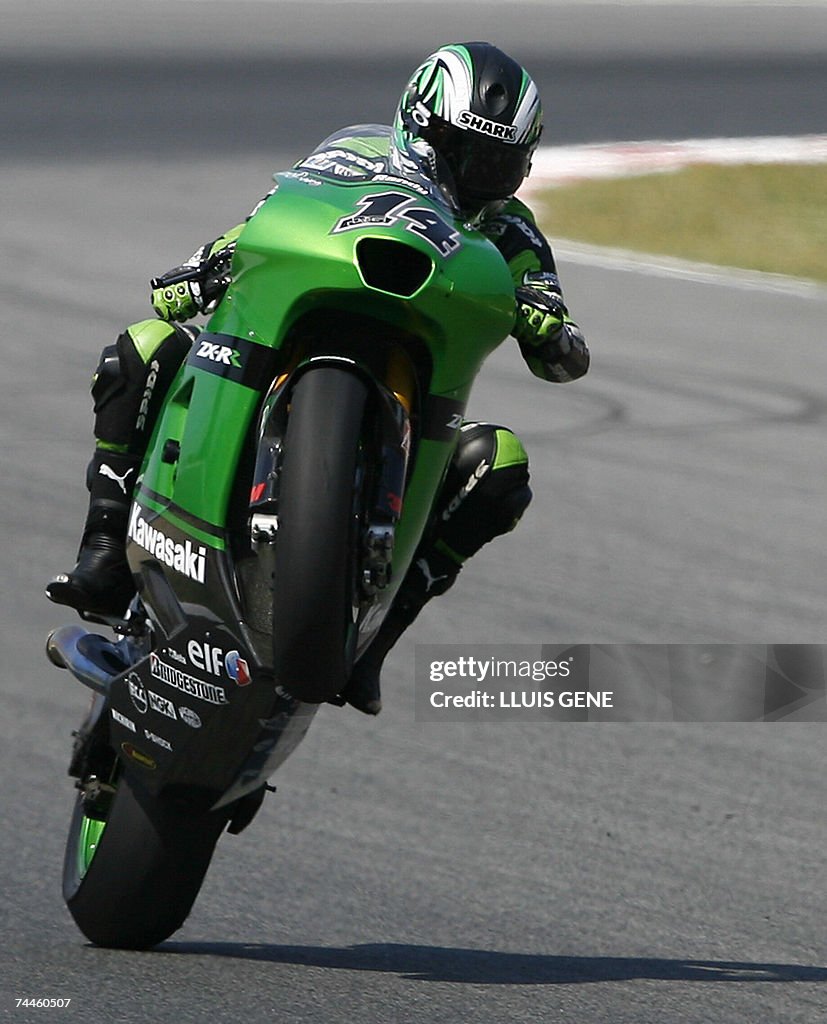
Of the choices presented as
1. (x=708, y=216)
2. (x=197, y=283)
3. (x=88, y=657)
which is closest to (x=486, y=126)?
(x=197, y=283)

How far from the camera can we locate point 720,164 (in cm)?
1575

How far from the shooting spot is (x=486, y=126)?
3.54 metres

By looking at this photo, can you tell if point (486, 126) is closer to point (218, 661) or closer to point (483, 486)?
point (483, 486)

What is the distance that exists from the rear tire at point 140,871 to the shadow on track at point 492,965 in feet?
0.45

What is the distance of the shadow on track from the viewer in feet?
12.4

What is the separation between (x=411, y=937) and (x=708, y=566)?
3.33 metres

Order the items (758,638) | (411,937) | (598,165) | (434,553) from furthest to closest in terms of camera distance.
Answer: (598,165) → (758,638) → (411,937) → (434,553)

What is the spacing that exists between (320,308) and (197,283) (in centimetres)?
50

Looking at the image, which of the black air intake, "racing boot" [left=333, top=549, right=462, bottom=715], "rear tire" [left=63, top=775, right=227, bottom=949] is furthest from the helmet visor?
"rear tire" [left=63, top=775, right=227, bottom=949]

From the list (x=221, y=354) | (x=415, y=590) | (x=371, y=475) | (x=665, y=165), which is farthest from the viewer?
(x=665, y=165)

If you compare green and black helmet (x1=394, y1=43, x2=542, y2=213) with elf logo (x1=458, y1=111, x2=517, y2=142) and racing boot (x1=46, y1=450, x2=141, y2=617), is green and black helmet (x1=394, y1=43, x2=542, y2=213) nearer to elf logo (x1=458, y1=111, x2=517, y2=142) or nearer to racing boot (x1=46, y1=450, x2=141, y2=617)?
elf logo (x1=458, y1=111, x2=517, y2=142)

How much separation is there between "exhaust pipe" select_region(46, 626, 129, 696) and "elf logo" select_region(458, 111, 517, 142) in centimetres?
127

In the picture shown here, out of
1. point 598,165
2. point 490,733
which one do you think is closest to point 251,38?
point 598,165

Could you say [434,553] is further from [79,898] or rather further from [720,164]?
[720,164]
